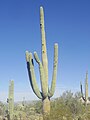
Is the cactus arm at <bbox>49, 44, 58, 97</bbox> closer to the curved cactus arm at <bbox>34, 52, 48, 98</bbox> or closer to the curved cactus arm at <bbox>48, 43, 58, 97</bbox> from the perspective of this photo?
the curved cactus arm at <bbox>48, 43, 58, 97</bbox>

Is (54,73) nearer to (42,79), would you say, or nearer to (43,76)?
(43,76)

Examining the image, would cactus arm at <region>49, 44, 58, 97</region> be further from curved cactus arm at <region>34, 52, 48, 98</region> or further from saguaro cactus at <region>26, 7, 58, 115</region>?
curved cactus arm at <region>34, 52, 48, 98</region>

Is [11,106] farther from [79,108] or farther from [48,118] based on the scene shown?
[79,108]

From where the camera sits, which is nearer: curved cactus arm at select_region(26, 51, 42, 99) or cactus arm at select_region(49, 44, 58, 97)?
curved cactus arm at select_region(26, 51, 42, 99)

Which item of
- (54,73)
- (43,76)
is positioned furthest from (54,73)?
(43,76)

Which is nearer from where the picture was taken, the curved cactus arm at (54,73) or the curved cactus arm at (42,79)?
the curved cactus arm at (42,79)

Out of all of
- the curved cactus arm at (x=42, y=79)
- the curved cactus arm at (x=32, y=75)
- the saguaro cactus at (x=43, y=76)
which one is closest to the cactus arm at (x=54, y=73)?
the saguaro cactus at (x=43, y=76)

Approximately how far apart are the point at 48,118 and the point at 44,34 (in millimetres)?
5108

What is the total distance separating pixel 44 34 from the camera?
1700 centimetres

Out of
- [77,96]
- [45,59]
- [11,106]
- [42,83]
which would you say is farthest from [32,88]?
[77,96]

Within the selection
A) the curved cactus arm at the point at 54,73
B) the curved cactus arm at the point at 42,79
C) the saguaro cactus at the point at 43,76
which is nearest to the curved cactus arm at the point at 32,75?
the saguaro cactus at the point at 43,76

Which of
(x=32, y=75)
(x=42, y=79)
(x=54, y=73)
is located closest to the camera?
(x=42, y=79)

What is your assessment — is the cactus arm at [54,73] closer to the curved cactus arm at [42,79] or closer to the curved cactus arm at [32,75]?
the curved cactus arm at [42,79]

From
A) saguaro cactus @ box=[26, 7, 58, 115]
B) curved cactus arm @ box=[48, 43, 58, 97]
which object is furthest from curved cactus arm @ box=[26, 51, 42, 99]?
curved cactus arm @ box=[48, 43, 58, 97]
